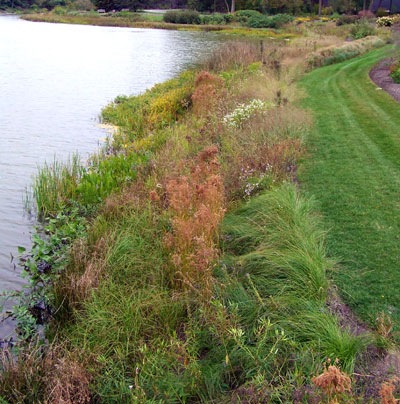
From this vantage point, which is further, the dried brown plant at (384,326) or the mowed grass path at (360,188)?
the mowed grass path at (360,188)

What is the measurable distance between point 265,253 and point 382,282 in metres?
1.16

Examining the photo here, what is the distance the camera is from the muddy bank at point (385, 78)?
12.7 meters

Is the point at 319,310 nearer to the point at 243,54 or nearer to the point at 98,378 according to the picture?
the point at 98,378

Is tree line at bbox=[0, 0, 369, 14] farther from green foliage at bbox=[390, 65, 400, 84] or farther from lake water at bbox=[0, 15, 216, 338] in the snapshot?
green foliage at bbox=[390, 65, 400, 84]

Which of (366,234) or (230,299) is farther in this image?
(366,234)

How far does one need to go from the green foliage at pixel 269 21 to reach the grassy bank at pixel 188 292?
46.1m

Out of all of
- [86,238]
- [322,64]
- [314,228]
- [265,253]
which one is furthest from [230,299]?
[322,64]

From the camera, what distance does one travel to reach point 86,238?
5562 mm

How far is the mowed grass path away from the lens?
14.2 feet

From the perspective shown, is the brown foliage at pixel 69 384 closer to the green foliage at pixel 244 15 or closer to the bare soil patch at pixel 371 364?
the bare soil patch at pixel 371 364

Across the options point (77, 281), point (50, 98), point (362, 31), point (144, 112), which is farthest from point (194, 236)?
point (362, 31)

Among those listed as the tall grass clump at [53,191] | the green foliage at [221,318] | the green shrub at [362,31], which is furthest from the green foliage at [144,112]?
the green shrub at [362,31]

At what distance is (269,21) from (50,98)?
41.4 meters

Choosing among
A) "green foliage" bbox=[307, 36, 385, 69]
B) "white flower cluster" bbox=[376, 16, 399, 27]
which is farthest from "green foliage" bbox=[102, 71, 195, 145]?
"white flower cluster" bbox=[376, 16, 399, 27]
